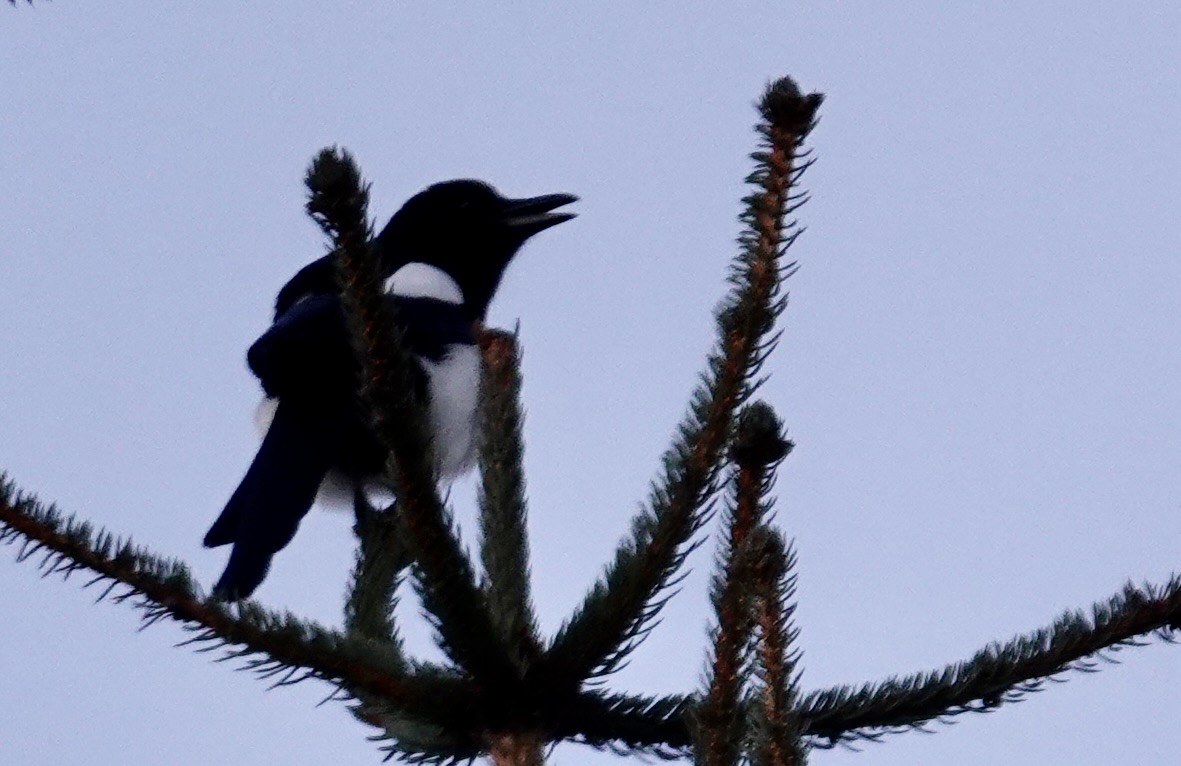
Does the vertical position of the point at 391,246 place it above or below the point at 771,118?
above

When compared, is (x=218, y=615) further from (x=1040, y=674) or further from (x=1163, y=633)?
(x=1163, y=633)

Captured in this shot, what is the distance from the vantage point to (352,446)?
2697mm

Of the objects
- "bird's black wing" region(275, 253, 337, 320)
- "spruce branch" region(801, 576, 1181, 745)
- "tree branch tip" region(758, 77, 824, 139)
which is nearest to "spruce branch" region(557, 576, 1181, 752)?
"spruce branch" region(801, 576, 1181, 745)

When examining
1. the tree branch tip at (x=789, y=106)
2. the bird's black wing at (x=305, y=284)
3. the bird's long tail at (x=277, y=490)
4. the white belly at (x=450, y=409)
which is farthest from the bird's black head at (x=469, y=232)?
the tree branch tip at (x=789, y=106)

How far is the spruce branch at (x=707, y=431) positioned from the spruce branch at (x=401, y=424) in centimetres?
12

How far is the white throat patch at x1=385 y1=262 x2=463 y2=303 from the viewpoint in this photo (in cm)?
407

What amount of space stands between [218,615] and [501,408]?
0.42 m

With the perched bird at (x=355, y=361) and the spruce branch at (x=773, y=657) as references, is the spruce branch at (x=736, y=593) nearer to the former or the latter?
the spruce branch at (x=773, y=657)

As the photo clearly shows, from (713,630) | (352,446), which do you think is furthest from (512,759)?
(352,446)

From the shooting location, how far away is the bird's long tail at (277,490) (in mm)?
2354

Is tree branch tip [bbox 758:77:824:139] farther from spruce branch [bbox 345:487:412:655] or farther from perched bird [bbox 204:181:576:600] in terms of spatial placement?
spruce branch [bbox 345:487:412:655]

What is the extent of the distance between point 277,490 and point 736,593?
1.37 metres

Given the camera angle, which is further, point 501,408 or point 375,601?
point 375,601

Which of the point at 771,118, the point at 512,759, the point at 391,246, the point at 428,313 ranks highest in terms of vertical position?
the point at 391,246
